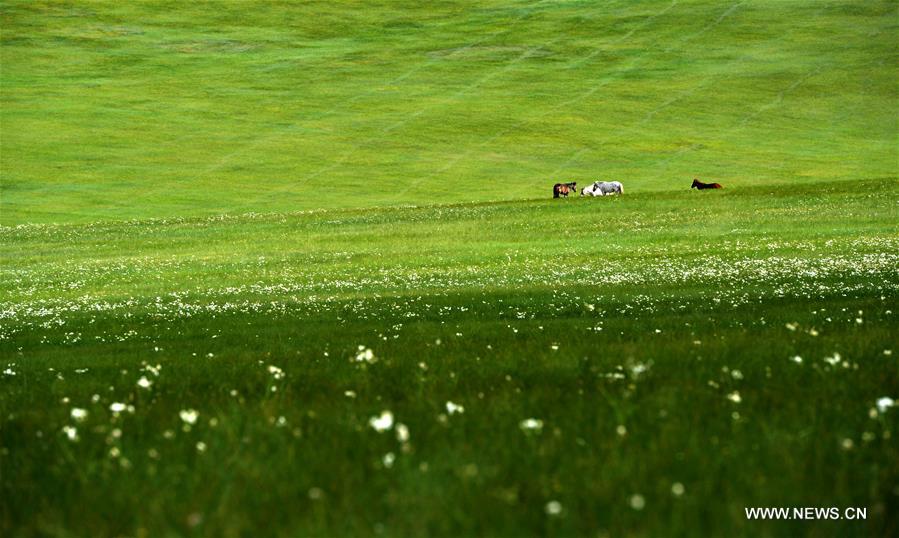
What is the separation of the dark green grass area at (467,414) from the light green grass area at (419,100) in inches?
2215

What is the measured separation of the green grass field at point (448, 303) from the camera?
506 cm

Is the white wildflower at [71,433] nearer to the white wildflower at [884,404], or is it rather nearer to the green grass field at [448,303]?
the green grass field at [448,303]

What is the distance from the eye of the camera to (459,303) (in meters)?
22.6

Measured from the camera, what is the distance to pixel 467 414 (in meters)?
6.96

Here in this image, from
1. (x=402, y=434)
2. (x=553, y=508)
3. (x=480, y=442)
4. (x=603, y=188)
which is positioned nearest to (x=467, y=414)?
(x=480, y=442)

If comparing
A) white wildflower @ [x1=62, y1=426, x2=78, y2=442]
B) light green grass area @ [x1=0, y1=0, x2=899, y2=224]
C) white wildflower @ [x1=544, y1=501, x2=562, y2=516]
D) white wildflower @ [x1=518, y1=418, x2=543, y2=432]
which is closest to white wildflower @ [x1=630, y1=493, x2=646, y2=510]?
white wildflower @ [x1=544, y1=501, x2=562, y2=516]

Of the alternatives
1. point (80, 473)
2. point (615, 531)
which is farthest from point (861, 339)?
point (80, 473)

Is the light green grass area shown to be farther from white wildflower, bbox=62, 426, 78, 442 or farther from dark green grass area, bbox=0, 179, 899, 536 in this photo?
white wildflower, bbox=62, 426, 78, 442

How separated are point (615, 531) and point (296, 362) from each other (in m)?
7.83

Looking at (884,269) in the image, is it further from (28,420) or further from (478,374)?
(28,420)

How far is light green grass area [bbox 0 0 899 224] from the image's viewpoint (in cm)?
8238

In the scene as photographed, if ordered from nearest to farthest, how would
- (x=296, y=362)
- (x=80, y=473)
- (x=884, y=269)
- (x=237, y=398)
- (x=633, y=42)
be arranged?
(x=80, y=473) → (x=237, y=398) → (x=296, y=362) → (x=884, y=269) → (x=633, y=42)

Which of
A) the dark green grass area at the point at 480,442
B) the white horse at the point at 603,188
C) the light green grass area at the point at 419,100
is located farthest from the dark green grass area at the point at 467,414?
the light green grass area at the point at 419,100

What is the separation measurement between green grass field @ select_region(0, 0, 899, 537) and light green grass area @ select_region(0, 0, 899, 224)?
0.63 metres
